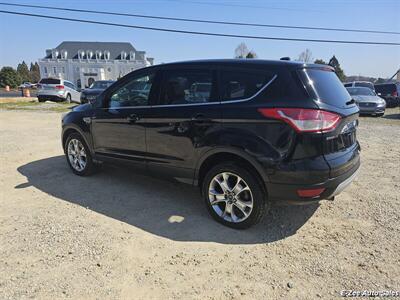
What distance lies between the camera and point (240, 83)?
3502 millimetres

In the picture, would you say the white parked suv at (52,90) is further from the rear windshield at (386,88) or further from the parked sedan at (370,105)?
the rear windshield at (386,88)

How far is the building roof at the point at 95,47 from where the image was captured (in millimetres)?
84938

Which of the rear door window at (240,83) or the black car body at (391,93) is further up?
the rear door window at (240,83)

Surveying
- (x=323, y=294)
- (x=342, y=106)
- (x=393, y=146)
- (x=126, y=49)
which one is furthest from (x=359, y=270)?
(x=126, y=49)

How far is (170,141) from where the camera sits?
13.2 feet

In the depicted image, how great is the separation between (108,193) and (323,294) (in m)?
3.15

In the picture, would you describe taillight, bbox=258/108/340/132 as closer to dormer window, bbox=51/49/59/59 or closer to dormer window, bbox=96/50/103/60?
dormer window, bbox=96/50/103/60

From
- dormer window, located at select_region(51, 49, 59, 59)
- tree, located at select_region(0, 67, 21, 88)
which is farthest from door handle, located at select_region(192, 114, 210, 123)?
dormer window, located at select_region(51, 49, 59, 59)

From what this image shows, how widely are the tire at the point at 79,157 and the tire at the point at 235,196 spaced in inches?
93.3

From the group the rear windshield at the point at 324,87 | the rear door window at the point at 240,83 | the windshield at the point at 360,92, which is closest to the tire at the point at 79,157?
the rear door window at the point at 240,83

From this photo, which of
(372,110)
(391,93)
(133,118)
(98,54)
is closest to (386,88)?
(391,93)

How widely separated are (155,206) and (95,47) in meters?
90.7

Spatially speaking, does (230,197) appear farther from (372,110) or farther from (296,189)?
(372,110)

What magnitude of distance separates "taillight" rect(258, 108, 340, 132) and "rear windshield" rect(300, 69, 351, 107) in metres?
0.19
